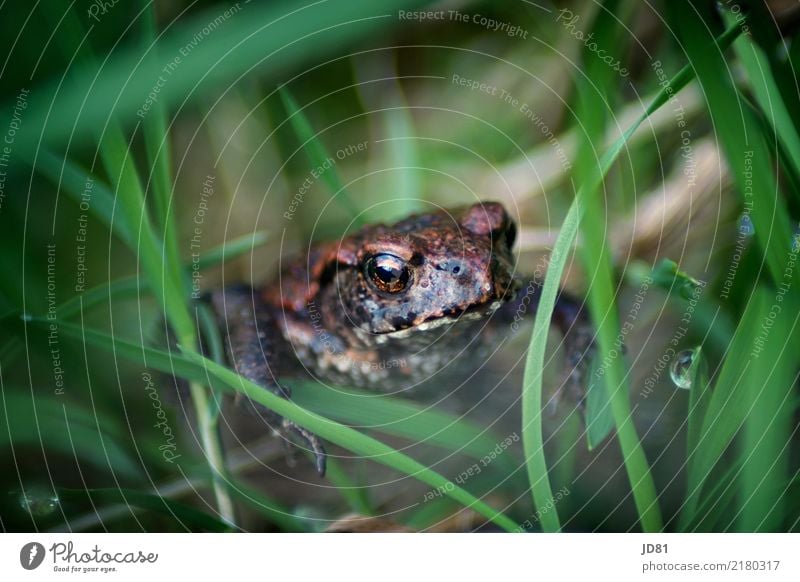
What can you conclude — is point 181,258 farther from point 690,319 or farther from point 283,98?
point 690,319

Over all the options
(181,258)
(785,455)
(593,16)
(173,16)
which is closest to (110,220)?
(181,258)

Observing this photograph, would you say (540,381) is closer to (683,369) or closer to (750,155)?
(683,369)

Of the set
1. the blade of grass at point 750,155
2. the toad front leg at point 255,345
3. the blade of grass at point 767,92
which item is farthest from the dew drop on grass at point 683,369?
the toad front leg at point 255,345

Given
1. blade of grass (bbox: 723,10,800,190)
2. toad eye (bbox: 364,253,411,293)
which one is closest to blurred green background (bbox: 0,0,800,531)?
blade of grass (bbox: 723,10,800,190)

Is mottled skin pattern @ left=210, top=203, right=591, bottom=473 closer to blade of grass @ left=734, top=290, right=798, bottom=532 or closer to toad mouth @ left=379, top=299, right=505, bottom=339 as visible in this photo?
toad mouth @ left=379, top=299, right=505, bottom=339

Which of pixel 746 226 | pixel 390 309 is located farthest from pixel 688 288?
pixel 390 309

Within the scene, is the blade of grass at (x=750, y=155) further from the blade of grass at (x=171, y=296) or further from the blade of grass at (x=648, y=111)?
the blade of grass at (x=171, y=296)
